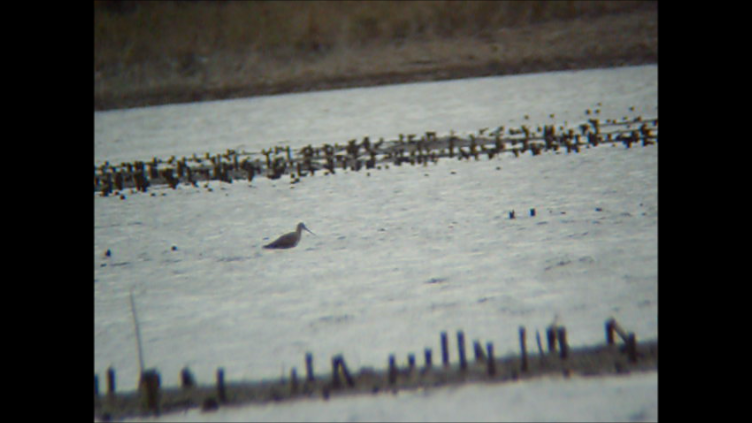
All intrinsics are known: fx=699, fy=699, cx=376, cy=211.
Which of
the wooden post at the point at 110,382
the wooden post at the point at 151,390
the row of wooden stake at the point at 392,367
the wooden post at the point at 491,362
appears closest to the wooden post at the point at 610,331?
the row of wooden stake at the point at 392,367

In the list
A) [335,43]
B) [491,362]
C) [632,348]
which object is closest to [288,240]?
[491,362]

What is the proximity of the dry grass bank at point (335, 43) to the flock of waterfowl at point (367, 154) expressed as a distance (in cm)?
1208

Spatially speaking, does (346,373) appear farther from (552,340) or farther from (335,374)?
(552,340)

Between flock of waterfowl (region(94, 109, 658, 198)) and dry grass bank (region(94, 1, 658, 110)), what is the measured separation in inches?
476

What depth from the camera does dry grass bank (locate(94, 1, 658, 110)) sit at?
83.6 ft

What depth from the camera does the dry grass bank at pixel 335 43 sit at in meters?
25.5

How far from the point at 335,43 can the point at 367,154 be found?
20.5 meters

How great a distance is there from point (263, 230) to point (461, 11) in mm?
26797

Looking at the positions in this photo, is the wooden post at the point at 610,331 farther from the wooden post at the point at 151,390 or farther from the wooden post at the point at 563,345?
the wooden post at the point at 151,390

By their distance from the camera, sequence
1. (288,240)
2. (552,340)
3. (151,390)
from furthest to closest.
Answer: (288,240)
(552,340)
(151,390)

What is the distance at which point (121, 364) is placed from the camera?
175 inches

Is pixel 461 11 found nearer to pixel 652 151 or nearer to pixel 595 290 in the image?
pixel 652 151

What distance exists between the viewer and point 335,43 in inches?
1225
